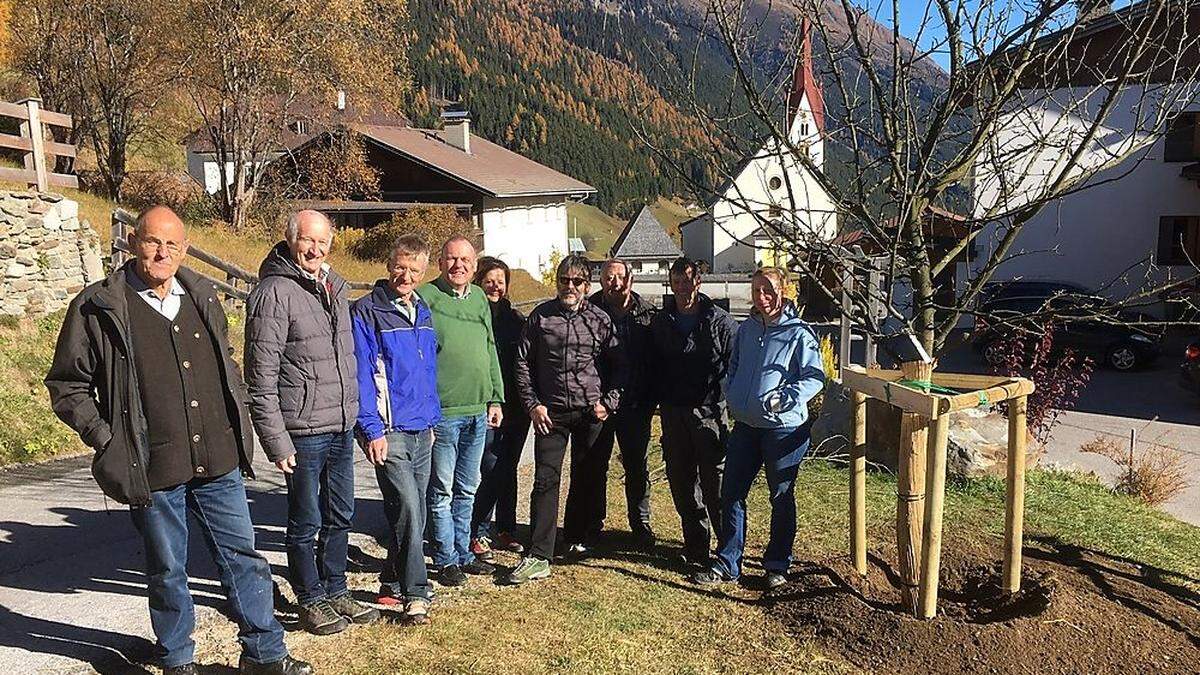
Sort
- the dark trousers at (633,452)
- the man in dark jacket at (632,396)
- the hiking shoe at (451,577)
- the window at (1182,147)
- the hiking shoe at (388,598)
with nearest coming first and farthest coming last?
the hiking shoe at (388,598), the hiking shoe at (451,577), the man in dark jacket at (632,396), the dark trousers at (633,452), the window at (1182,147)

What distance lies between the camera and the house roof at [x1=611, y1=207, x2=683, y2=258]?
46750mm

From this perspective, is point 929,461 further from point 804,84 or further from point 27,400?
point 27,400

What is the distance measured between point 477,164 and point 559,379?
102 ft

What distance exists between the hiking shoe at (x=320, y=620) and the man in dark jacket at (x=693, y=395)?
194cm

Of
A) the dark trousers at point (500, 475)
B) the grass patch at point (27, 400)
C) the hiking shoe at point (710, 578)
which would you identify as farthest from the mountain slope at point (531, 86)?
the hiking shoe at point (710, 578)

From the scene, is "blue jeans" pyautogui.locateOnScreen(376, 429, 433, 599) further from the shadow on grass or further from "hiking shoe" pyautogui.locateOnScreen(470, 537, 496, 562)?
the shadow on grass

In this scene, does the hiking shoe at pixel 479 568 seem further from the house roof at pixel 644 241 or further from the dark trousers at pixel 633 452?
the house roof at pixel 644 241

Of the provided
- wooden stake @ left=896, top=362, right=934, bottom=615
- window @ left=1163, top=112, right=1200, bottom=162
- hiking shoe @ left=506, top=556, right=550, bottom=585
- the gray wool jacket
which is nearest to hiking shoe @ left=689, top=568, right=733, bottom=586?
hiking shoe @ left=506, top=556, right=550, bottom=585

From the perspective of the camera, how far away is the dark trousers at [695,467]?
478cm

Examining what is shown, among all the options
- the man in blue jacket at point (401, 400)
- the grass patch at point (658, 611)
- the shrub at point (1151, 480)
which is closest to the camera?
the grass patch at point (658, 611)

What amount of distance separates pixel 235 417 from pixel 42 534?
2.87 metres

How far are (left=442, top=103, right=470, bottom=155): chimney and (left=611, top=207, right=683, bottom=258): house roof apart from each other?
1172cm

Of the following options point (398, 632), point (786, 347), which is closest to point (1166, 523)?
point (786, 347)

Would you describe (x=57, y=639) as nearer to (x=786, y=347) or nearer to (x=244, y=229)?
(x=786, y=347)
